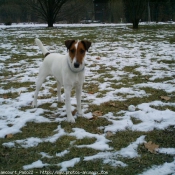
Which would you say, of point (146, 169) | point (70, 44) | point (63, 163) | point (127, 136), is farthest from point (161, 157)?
point (70, 44)

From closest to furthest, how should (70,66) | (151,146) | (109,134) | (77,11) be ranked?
(151,146) < (109,134) < (70,66) < (77,11)

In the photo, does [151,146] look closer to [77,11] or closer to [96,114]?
[96,114]

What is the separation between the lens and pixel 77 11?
35.9 m

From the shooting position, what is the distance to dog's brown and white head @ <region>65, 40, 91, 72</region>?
11.7 ft

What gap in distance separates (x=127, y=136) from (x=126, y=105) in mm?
1253

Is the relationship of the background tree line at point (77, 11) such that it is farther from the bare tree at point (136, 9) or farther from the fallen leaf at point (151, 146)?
the fallen leaf at point (151, 146)

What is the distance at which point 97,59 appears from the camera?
29.4ft

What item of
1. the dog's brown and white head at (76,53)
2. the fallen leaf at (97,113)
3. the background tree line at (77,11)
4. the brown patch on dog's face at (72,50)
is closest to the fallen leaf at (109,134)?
the fallen leaf at (97,113)

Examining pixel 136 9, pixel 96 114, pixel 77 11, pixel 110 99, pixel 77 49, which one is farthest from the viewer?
pixel 77 11

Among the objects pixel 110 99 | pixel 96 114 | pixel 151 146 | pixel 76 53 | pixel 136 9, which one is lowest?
pixel 151 146

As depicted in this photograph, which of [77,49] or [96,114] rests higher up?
[77,49]

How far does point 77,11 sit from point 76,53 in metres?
34.5

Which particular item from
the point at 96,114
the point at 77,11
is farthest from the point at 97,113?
the point at 77,11

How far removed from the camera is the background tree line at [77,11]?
29.8m
